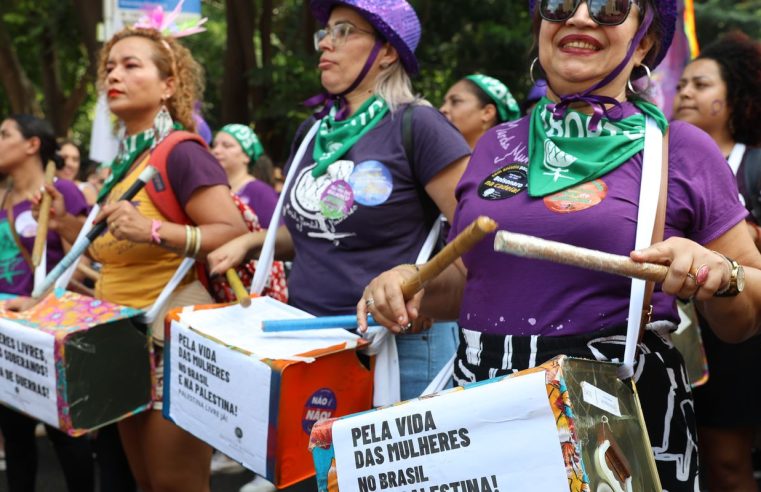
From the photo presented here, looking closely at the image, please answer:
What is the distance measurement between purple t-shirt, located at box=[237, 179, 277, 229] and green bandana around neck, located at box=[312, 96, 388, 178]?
3.36 metres

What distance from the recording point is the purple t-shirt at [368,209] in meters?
2.86

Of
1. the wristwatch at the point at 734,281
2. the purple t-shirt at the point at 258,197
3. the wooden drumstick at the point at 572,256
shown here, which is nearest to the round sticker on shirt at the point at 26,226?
the purple t-shirt at the point at 258,197

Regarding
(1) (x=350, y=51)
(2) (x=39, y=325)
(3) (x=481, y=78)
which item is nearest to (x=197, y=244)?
(2) (x=39, y=325)

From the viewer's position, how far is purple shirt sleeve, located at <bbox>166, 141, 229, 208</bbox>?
342 cm

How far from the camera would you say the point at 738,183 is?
3699 millimetres

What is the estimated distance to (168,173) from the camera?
3.46 metres

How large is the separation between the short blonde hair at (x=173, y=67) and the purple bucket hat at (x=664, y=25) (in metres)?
2.09

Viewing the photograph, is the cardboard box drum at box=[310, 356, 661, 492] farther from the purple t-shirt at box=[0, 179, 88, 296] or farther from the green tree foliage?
the green tree foliage

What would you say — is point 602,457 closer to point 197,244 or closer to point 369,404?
point 369,404

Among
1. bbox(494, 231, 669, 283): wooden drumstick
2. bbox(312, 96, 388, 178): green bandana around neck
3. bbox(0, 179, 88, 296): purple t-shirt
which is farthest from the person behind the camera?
bbox(0, 179, 88, 296): purple t-shirt

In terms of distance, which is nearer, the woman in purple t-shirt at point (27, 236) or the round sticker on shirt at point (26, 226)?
the woman in purple t-shirt at point (27, 236)

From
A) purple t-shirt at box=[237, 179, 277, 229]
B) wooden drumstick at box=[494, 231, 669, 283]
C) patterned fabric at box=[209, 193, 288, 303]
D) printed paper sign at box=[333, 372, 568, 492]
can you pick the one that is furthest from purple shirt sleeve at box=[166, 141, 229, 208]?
purple t-shirt at box=[237, 179, 277, 229]

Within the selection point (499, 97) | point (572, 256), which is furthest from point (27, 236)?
point (572, 256)

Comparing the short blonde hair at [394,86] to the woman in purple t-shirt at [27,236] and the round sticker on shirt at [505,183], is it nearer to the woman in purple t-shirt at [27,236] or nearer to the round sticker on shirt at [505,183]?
the round sticker on shirt at [505,183]
